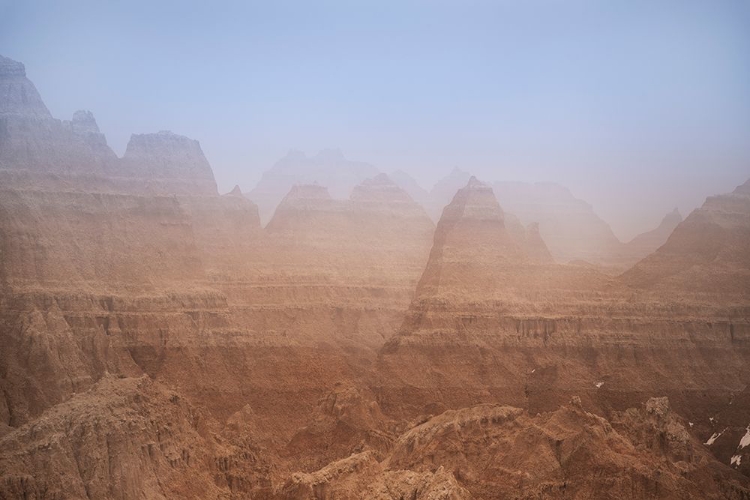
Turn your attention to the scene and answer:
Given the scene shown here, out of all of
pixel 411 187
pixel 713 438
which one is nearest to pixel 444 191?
pixel 411 187

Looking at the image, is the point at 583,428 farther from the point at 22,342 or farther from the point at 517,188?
the point at 517,188

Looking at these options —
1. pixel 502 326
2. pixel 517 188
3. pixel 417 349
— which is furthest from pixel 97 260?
pixel 517 188

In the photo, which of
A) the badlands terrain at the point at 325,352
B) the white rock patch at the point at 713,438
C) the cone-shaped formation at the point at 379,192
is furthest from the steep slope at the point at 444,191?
the white rock patch at the point at 713,438

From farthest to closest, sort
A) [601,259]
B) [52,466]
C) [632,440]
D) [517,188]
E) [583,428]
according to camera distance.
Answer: [517,188]
[601,259]
[632,440]
[583,428]
[52,466]

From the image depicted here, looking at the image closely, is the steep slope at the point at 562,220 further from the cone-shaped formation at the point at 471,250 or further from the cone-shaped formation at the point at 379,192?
the cone-shaped formation at the point at 471,250

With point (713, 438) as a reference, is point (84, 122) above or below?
above

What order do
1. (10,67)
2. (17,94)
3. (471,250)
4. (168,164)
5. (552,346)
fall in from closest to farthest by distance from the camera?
(552,346) → (10,67) → (17,94) → (471,250) → (168,164)

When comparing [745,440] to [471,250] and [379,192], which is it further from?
[379,192]
